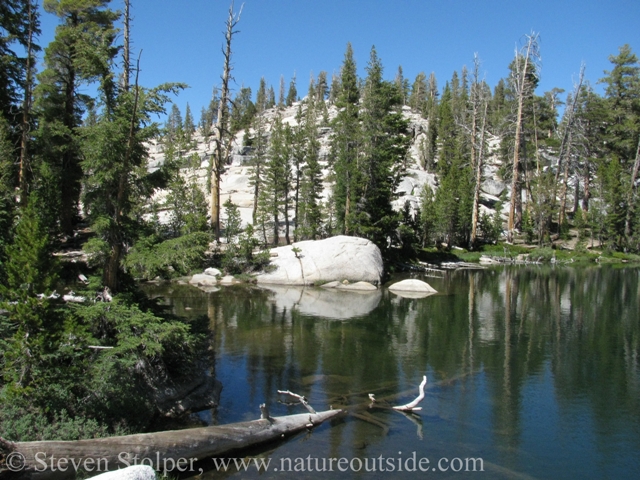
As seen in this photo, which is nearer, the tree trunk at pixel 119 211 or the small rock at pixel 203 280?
the tree trunk at pixel 119 211

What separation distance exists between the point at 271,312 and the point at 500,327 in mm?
10662

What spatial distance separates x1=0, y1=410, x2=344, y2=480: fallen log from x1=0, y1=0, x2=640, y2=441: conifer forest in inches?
31.2

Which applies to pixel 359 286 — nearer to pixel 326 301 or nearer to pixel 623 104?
pixel 326 301

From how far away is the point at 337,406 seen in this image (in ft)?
38.1

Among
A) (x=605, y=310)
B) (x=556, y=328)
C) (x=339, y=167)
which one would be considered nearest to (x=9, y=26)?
(x=339, y=167)

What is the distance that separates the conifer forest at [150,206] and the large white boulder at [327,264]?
6.28 ft

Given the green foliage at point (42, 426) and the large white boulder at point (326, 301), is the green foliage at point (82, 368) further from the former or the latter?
the large white boulder at point (326, 301)

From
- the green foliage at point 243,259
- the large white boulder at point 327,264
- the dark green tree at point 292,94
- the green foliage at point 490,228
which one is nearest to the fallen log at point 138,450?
the large white boulder at point 327,264

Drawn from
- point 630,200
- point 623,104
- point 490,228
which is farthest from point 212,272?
point 623,104

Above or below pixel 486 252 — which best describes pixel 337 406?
below

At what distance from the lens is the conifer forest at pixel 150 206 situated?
8.30m

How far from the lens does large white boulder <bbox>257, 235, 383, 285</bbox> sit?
31.9m

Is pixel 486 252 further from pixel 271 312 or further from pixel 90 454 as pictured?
pixel 90 454

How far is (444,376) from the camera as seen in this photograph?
1410cm
